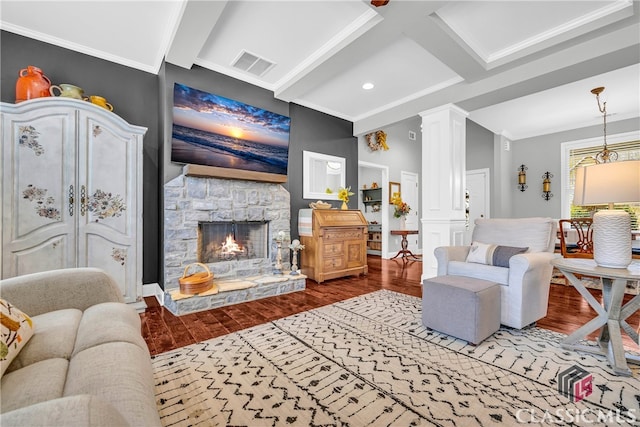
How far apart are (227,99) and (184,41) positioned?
0.87 metres

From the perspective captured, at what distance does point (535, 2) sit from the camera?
2.43m

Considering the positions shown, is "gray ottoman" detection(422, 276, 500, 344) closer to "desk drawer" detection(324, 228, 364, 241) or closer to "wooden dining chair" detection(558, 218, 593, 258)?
"desk drawer" detection(324, 228, 364, 241)

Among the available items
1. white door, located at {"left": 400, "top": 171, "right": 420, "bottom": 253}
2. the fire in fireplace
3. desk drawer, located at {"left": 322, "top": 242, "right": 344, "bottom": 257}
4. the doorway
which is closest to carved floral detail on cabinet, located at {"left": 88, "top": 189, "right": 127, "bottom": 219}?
the fire in fireplace

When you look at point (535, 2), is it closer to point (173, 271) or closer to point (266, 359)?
point (266, 359)

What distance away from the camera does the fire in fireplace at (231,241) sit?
11.6 feet

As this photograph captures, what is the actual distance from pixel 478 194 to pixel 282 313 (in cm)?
593

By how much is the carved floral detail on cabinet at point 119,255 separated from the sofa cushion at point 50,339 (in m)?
1.52

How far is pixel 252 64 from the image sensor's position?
3.45m

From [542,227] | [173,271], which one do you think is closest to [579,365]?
[542,227]

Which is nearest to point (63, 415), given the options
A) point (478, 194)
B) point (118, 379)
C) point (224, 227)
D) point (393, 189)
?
point (118, 379)

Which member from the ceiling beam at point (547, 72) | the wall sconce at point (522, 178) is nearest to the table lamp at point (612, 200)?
the ceiling beam at point (547, 72)

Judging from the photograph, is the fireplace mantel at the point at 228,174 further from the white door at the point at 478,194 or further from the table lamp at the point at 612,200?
the white door at the point at 478,194

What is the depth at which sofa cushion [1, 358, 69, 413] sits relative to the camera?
0.81 m

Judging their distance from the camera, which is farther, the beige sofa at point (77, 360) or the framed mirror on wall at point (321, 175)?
the framed mirror on wall at point (321, 175)
